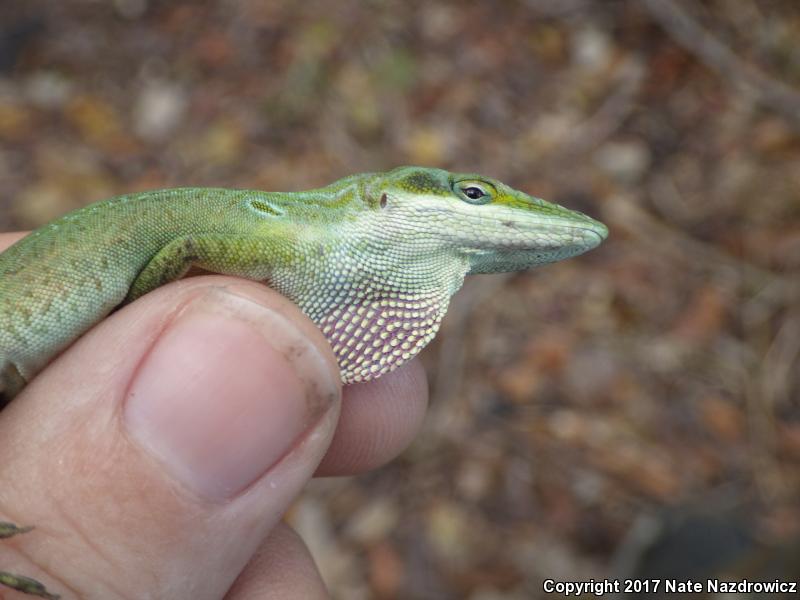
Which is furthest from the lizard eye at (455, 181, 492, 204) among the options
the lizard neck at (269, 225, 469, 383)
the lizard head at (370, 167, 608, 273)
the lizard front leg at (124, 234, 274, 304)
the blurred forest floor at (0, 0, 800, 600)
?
the blurred forest floor at (0, 0, 800, 600)

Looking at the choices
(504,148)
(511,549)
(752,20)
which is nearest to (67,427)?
(511,549)

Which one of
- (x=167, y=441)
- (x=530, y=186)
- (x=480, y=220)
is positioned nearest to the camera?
(x=167, y=441)

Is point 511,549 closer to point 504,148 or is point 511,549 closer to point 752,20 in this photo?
point 504,148

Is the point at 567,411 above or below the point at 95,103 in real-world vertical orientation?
below

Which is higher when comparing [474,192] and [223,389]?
[474,192]

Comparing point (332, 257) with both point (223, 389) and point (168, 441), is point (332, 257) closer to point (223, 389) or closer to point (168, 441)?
point (223, 389)

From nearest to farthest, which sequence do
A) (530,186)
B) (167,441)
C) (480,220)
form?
1. (167,441)
2. (480,220)
3. (530,186)

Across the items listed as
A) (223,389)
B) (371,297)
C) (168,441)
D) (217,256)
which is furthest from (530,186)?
(168,441)
